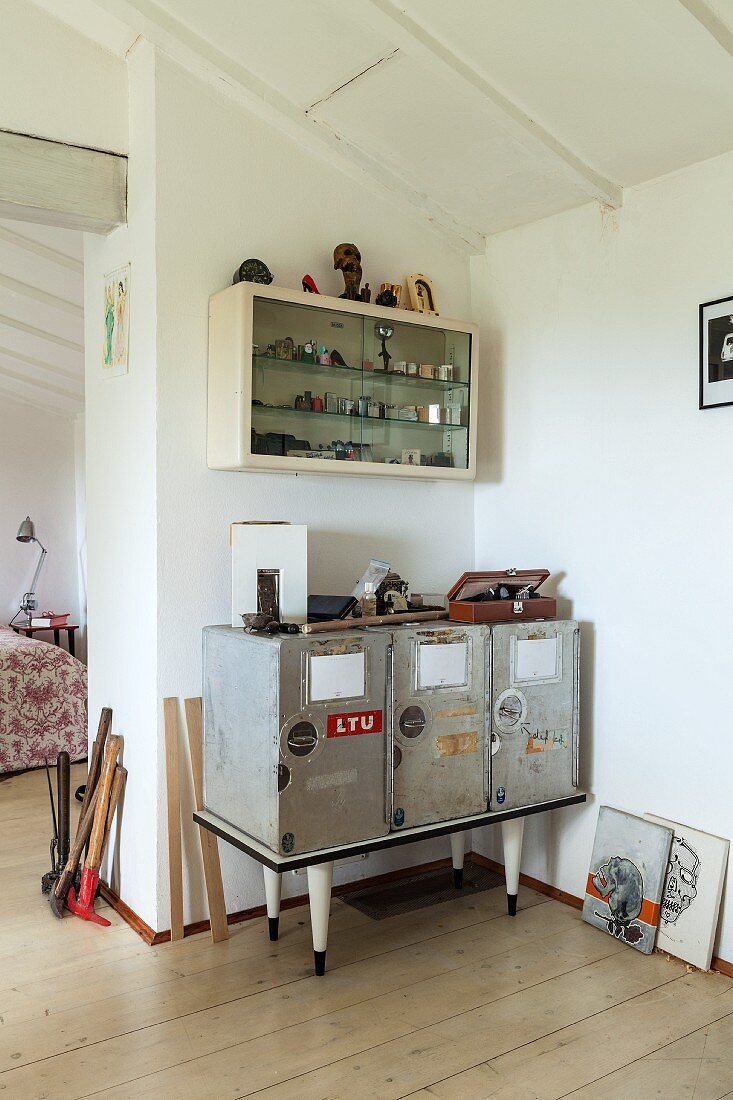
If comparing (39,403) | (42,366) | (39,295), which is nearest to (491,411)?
(39,295)

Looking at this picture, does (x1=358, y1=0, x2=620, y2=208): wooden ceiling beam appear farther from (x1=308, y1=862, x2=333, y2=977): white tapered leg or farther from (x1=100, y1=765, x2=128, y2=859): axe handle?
(x1=100, y1=765, x2=128, y2=859): axe handle

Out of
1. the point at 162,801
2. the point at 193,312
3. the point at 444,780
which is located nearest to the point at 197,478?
the point at 193,312

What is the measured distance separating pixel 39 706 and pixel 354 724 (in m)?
3.15

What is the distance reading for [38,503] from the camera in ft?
24.4

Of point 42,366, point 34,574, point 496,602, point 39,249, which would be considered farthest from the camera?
point 34,574

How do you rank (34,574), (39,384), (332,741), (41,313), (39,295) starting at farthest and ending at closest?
1. (34,574)
2. (39,384)
3. (41,313)
4. (39,295)
5. (332,741)

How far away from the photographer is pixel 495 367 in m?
3.75

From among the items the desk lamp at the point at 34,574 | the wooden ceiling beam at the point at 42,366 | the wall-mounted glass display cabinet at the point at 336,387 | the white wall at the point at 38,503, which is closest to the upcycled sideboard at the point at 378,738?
the wall-mounted glass display cabinet at the point at 336,387

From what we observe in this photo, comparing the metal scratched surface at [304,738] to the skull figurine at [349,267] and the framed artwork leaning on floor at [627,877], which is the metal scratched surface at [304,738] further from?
the skull figurine at [349,267]

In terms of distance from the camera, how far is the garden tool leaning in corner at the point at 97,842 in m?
3.21

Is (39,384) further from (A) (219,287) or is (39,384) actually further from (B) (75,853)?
(B) (75,853)

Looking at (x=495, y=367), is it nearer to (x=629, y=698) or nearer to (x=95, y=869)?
(x=629, y=698)

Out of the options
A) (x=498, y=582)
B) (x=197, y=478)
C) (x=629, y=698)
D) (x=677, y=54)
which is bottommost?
(x=629, y=698)

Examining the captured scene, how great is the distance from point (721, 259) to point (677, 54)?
0.65m
